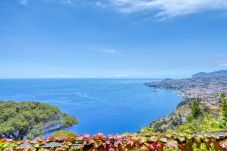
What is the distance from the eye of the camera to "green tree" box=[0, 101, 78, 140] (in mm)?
16688

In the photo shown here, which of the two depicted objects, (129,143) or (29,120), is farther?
(29,120)

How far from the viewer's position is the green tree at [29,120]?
54.7 feet

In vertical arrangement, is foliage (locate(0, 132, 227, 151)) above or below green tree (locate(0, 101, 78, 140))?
above

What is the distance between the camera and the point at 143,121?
77.1 m

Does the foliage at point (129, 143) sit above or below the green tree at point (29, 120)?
above

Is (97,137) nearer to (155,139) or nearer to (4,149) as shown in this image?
(155,139)

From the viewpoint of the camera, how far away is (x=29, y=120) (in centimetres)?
1769

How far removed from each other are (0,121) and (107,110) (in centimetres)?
7032

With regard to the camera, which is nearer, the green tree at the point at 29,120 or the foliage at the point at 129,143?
the foliage at the point at 129,143

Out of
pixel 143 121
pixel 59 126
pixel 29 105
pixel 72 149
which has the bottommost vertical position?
pixel 143 121

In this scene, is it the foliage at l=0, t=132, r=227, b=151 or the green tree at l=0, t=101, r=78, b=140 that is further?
the green tree at l=0, t=101, r=78, b=140

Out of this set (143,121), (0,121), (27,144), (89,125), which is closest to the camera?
(27,144)

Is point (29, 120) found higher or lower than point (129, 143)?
lower

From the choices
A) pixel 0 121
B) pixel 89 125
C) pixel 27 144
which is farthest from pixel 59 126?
pixel 89 125
